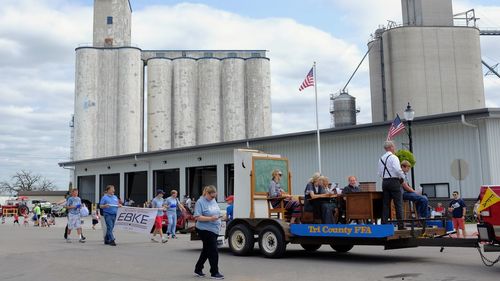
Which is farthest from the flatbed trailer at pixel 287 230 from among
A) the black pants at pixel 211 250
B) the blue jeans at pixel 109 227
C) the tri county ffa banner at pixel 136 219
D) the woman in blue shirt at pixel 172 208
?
the woman in blue shirt at pixel 172 208

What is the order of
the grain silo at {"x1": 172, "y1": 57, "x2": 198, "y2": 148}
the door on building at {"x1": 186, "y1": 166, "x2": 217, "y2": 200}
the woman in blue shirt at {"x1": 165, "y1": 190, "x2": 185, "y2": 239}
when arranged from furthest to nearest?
1. the grain silo at {"x1": 172, "y1": 57, "x2": 198, "y2": 148}
2. the door on building at {"x1": 186, "y1": 166, "x2": 217, "y2": 200}
3. the woman in blue shirt at {"x1": 165, "y1": 190, "x2": 185, "y2": 239}

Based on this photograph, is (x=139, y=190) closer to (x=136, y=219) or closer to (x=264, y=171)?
(x=136, y=219)

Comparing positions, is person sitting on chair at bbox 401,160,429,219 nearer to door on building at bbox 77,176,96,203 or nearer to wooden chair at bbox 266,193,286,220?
wooden chair at bbox 266,193,286,220

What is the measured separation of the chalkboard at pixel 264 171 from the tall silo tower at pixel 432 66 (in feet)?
150

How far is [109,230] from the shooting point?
17688 millimetres

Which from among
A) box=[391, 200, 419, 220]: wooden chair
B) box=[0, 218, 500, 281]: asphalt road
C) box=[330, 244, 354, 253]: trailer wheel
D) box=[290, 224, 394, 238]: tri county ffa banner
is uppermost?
box=[391, 200, 419, 220]: wooden chair

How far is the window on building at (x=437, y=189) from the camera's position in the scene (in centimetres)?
2778

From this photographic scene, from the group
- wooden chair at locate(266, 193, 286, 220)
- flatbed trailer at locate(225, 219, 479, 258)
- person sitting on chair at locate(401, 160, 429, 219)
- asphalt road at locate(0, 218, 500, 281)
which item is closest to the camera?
asphalt road at locate(0, 218, 500, 281)

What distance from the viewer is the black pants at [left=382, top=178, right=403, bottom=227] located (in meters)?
11.2

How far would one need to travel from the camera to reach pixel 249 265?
1193 centimetres

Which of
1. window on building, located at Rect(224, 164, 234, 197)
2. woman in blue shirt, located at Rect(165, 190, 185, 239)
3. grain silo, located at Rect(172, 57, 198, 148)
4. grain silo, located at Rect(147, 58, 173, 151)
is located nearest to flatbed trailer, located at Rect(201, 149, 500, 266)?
woman in blue shirt, located at Rect(165, 190, 185, 239)

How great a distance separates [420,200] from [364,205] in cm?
117

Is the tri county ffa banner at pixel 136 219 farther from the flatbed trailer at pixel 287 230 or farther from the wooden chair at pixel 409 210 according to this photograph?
the wooden chair at pixel 409 210

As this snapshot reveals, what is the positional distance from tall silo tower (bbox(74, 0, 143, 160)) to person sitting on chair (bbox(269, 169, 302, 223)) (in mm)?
52679
